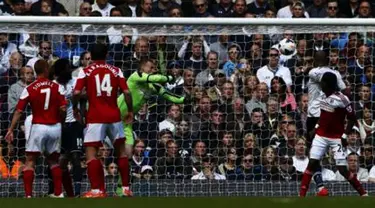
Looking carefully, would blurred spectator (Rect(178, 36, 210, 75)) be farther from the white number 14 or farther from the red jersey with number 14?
the white number 14

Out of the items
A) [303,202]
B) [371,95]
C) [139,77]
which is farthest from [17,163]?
[303,202]

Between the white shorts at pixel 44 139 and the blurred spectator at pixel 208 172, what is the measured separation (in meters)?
1.72

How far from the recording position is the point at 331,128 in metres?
16.2

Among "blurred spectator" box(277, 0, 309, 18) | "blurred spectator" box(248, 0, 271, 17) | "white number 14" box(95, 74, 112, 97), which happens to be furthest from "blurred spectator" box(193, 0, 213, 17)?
"white number 14" box(95, 74, 112, 97)

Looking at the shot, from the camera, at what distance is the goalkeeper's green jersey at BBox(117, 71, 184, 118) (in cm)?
1602

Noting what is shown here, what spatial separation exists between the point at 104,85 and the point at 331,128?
2.79 m

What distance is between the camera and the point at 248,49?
55.1 ft

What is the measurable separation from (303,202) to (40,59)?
5.69m

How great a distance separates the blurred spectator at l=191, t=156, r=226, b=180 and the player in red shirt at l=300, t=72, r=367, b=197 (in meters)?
1.04

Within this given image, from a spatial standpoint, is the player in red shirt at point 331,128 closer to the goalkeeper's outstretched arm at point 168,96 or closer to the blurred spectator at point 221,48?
the blurred spectator at point 221,48

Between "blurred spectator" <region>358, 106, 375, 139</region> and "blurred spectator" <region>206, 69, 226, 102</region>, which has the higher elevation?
"blurred spectator" <region>206, 69, 226, 102</region>

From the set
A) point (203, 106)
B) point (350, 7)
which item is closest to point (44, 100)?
point (203, 106)

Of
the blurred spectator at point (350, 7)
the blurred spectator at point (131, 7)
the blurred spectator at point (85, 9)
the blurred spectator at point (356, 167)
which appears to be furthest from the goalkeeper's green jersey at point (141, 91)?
the blurred spectator at point (350, 7)

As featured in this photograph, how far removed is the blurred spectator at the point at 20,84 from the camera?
16234 millimetres
